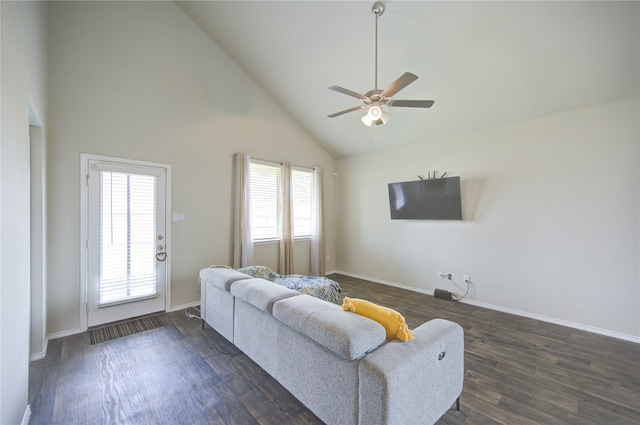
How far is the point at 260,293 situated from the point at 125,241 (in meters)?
2.34

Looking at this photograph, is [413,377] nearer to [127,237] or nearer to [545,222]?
[545,222]

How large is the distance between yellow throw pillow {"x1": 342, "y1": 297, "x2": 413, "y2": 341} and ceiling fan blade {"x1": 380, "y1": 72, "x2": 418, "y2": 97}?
1.82 metres

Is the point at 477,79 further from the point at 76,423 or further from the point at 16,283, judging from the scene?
the point at 76,423

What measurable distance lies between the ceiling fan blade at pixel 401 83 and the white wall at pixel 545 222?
7.98 feet

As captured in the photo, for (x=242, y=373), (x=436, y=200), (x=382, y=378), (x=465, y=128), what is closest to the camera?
(x=382, y=378)

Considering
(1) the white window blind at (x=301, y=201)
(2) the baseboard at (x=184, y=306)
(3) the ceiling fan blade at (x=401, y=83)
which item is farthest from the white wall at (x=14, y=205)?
(1) the white window blind at (x=301, y=201)

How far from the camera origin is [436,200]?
14.5 feet

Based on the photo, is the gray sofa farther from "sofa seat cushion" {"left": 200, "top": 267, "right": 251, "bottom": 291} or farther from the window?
the window

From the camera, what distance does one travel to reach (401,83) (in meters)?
2.31

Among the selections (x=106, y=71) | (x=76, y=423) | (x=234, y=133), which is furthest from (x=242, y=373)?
(x=106, y=71)

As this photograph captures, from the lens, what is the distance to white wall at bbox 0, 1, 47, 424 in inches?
53.0

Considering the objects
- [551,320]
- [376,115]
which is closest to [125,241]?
[376,115]

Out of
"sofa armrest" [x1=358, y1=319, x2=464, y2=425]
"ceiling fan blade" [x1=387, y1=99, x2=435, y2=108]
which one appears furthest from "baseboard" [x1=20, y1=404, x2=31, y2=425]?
"ceiling fan blade" [x1=387, y1=99, x2=435, y2=108]

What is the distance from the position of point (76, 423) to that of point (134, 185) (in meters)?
2.56
